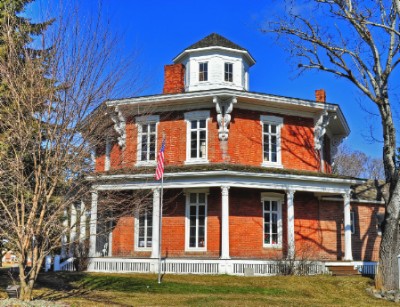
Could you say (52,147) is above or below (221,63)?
below

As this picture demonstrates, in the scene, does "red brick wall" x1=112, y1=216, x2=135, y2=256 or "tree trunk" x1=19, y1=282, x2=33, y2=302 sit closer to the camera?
"tree trunk" x1=19, y1=282, x2=33, y2=302

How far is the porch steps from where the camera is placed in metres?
20.1

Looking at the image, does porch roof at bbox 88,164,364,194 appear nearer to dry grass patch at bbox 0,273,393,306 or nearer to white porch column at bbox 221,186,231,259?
white porch column at bbox 221,186,231,259

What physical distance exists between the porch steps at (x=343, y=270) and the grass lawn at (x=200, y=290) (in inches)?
54.4

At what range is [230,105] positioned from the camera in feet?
69.0

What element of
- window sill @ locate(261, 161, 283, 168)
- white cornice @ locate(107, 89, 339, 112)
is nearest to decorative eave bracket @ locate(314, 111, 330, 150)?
white cornice @ locate(107, 89, 339, 112)

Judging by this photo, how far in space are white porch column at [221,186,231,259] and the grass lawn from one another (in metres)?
1.24

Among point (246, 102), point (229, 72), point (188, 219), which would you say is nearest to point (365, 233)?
point (246, 102)

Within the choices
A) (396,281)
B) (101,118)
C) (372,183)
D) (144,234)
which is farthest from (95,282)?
(372,183)

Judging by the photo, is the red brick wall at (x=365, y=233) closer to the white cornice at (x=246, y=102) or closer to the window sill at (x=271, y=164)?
the window sill at (x=271, y=164)

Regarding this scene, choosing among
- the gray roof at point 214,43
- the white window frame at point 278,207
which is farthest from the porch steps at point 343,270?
the gray roof at point 214,43

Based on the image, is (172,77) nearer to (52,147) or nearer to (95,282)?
(95,282)

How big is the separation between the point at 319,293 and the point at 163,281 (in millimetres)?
5539

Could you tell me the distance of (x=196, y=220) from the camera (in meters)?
21.3
